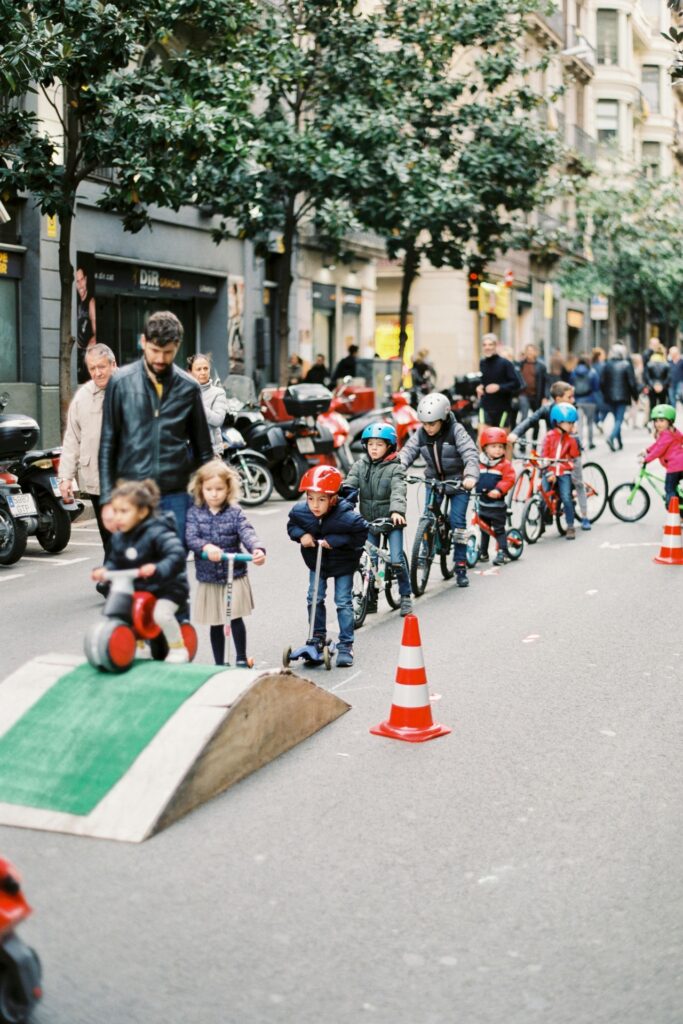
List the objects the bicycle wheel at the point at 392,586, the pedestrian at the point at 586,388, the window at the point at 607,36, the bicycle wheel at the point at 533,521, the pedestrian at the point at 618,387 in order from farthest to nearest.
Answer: the window at the point at 607,36 → the pedestrian at the point at 586,388 → the pedestrian at the point at 618,387 → the bicycle wheel at the point at 533,521 → the bicycle wheel at the point at 392,586

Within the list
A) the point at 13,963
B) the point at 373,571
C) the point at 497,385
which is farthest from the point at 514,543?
the point at 13,963

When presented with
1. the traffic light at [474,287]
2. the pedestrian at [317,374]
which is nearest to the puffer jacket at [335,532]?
the pedestrian at [317,374]

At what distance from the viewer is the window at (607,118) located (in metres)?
63.5

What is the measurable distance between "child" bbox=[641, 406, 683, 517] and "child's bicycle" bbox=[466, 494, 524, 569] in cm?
200

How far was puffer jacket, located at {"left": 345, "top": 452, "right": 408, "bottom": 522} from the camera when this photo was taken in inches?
388

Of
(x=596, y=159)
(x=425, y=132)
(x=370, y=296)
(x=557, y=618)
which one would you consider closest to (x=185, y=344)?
(x=425, y=132)

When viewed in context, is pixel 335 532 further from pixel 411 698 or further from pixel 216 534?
pixel 411 698

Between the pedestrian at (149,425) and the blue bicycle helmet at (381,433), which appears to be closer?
the pedestrian at (149,425)

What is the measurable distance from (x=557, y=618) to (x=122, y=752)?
17.9ft

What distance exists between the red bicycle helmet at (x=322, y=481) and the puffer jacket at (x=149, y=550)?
220cm

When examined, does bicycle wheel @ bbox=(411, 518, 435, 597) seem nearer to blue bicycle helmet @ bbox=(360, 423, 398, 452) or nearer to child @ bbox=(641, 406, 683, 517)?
blue bicycle helmet @ bbox=(360, 423, 398, 452)

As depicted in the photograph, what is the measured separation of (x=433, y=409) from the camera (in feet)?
37.7

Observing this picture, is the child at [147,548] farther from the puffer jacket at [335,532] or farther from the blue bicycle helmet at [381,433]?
the blue bicycle helmet at [381,433]

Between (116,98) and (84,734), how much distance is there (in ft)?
42.5
